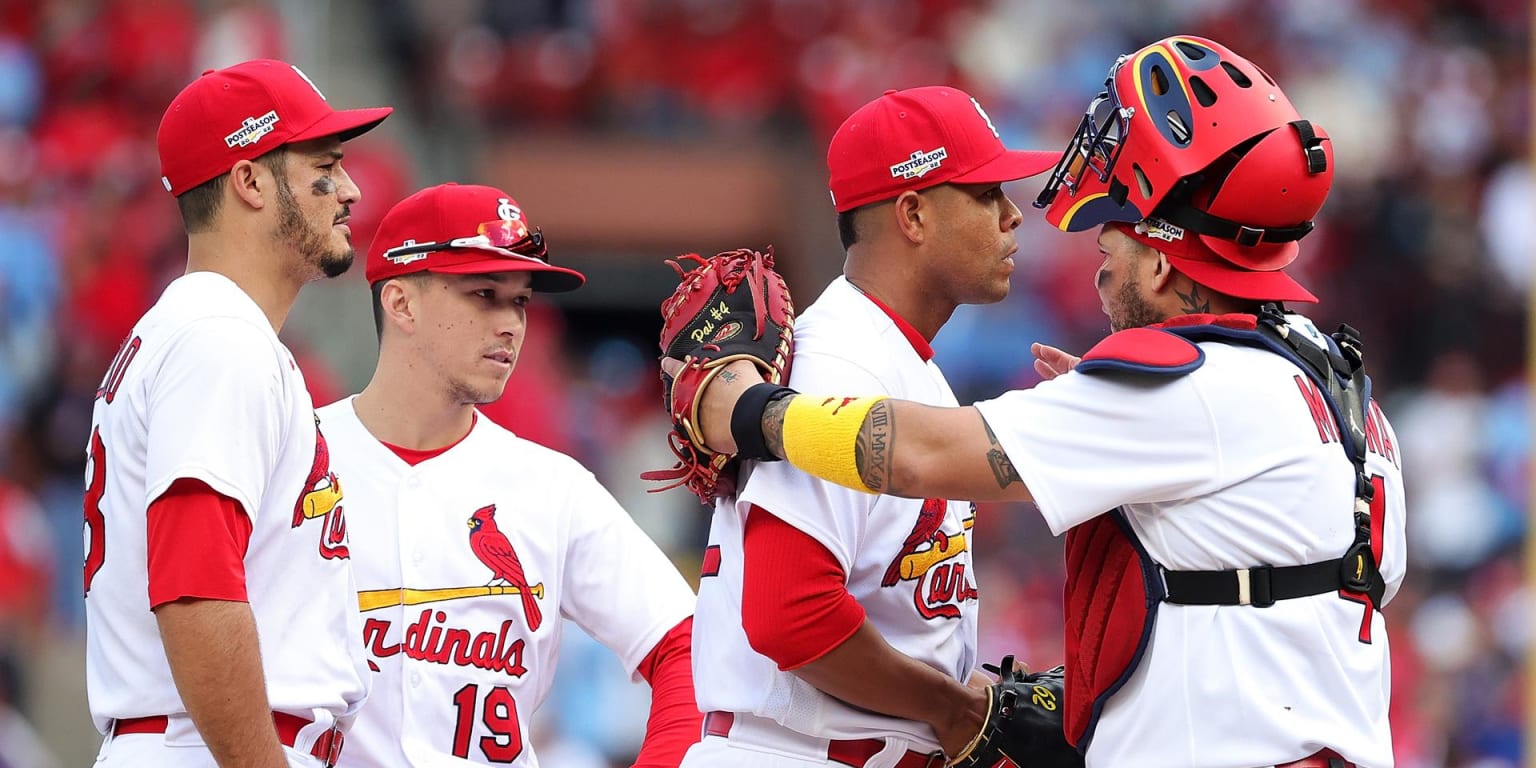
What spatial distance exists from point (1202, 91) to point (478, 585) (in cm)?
215

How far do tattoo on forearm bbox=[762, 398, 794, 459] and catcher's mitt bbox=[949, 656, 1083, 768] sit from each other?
814 mm

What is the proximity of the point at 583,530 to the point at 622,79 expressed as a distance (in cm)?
1047

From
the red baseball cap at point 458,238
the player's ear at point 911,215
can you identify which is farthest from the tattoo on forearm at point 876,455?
the red baseball cap at point 458,238

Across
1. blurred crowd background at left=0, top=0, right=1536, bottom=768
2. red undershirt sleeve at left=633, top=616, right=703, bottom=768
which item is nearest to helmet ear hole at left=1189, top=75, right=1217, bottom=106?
red undershirt sleeve at left=633, top=616, right=703, bottom=768

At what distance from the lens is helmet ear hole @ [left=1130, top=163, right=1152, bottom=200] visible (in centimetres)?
376

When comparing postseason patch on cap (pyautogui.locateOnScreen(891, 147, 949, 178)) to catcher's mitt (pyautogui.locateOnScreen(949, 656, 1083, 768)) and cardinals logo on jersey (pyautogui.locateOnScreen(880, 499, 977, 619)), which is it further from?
catcher's mitt (pyautogui.locateOnScreen(949, 656, 1083, 768))

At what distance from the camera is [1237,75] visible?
3.84 metres

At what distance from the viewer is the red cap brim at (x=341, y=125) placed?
3986 mm

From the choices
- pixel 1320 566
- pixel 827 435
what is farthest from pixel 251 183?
pixel 1320 566

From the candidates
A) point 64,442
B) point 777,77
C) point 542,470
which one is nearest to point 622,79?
point 777,77

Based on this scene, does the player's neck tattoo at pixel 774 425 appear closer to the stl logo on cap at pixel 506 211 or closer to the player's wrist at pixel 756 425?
the player's wrist at pixel 756 425

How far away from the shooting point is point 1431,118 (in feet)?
48.4

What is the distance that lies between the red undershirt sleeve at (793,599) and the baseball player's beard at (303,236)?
1.13 metres

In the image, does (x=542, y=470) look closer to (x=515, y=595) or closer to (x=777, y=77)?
(x=515, y=595)
